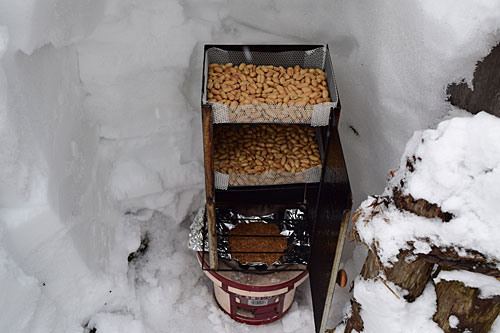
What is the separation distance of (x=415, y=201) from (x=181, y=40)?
1291mm

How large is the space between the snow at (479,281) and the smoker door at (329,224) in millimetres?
306

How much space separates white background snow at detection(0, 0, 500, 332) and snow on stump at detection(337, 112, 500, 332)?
0.44m

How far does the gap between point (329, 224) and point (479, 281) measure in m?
0.49

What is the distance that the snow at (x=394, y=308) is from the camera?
1312 millimetres

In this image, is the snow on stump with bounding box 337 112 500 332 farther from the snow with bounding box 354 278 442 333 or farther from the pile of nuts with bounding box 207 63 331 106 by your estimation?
the pile of nuts with bounding box 207 63 331 106

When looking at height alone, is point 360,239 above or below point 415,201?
below

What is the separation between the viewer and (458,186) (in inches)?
42.6

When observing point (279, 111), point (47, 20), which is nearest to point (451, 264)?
point (279, 111)

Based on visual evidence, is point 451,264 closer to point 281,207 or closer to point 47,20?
point 281,207

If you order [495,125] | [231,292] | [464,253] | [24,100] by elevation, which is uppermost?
[495,125]

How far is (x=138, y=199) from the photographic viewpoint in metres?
2.40

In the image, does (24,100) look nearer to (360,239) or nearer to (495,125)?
(360,239)

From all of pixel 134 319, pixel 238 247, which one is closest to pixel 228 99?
pixel 238 247

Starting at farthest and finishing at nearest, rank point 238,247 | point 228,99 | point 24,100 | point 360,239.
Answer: point 238,247 → point 228,99 → point 24,100 → point 360,239
